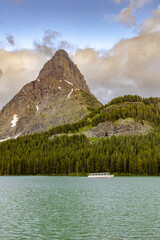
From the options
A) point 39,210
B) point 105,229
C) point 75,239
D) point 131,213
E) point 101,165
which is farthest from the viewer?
point 101,165

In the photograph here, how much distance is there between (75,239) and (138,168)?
151 meters

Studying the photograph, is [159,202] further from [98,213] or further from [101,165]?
[101,165]

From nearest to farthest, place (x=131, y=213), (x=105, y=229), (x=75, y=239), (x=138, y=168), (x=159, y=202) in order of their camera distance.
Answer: (x=75, y=239)
(x=105, y=229)
(x=131, y=213)
(x=159, y=202)
(x=138, y=168)

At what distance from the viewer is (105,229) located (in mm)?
36875

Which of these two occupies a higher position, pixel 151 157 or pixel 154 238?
pixel 151 157

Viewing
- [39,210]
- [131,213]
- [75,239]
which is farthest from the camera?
[39,210]

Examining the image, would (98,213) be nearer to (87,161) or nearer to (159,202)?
(159,202)

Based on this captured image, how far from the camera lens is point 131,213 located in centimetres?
4772

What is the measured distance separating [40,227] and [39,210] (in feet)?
45.3

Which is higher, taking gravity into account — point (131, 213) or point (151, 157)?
point (151, 157)

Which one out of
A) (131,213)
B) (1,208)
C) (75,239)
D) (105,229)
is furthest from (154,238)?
(1,208)

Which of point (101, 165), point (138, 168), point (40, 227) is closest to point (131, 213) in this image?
point (40, 227)

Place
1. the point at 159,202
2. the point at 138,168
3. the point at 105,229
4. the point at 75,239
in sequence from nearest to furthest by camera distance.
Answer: the point at 75,239 < the point at 105,229 < the point at 159,202 < the point at 138,168

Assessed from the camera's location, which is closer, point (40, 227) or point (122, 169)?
point (40, 227)
